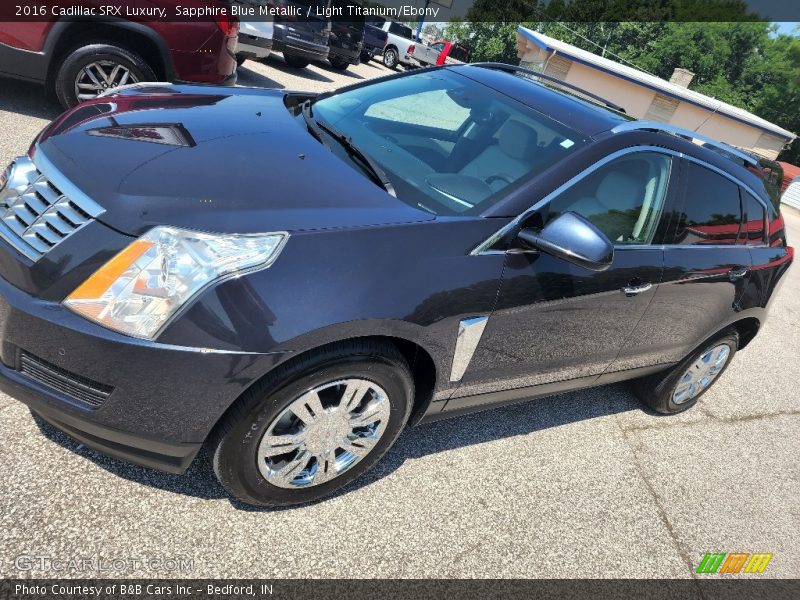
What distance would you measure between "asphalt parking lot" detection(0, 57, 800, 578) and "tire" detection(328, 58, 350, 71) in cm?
1240

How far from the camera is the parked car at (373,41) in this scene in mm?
24250

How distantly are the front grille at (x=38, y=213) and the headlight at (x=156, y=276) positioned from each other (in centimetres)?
24

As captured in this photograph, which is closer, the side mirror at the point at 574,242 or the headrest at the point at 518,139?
the side mirror at the point at 574,242

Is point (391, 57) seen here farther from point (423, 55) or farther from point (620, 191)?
point (620, 191)

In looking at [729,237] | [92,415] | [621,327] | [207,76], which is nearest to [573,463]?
[621,327]

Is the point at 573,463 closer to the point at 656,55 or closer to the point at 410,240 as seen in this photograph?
the point at 410,240

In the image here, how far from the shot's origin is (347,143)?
9.39 feet

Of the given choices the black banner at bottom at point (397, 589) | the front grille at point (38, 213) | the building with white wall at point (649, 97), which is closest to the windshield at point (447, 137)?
the front grille at point (38, 213)

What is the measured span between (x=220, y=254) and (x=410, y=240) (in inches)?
27.1

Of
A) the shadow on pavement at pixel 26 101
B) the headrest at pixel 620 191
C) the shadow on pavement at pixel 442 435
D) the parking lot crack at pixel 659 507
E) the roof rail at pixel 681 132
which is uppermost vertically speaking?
the roof rail at pixel 681 132

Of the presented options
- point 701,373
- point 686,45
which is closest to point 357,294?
point 701,373

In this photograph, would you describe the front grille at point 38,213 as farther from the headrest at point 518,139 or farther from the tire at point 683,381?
the tire at point 683,381

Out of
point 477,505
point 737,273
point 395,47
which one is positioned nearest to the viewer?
point 477,505

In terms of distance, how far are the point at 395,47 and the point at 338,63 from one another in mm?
10419
